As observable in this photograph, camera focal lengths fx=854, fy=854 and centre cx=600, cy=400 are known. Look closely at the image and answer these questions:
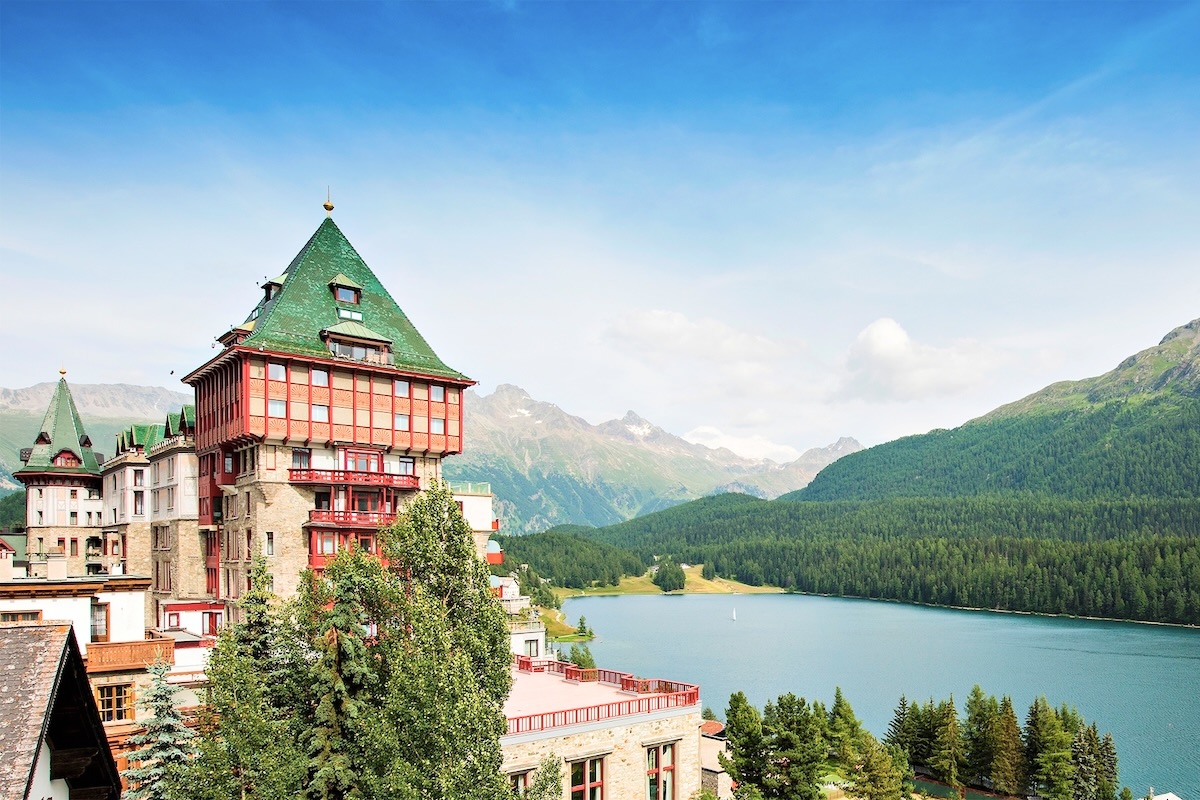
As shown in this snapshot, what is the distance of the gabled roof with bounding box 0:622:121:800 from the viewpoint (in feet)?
25.1

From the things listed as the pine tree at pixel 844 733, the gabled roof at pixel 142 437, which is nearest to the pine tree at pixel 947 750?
the pine tree at pixel 844 733

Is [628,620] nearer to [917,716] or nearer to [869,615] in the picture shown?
[869,615]

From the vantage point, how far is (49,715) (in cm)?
800

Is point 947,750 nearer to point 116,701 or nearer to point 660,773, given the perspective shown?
point 660,773

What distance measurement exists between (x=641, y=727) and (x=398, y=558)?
1206 centimetres

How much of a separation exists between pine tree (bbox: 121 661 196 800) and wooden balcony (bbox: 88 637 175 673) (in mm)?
7185

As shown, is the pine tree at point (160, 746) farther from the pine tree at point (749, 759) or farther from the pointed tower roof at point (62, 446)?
the pointed tower roof at point (62, 446)

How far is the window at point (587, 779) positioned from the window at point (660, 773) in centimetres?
212

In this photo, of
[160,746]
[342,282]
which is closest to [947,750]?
[342,282]

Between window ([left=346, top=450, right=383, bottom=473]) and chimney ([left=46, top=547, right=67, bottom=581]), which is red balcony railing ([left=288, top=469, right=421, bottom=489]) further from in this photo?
chimney ([left=46, top=547, right=67, bottom=581])

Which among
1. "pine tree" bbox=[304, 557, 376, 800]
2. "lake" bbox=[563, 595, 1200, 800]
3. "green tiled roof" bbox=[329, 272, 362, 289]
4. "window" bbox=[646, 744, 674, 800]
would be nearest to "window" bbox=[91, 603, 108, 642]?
"pine tree" bbox=[304, 557, 376, 800]

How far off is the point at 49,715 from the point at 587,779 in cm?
2453

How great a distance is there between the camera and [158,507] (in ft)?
171

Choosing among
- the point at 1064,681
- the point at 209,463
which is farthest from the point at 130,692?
the point at 1064,681
